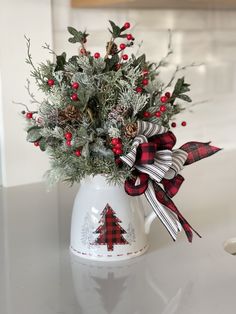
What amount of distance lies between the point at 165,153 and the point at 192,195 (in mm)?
526

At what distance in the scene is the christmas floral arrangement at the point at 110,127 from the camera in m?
0.81

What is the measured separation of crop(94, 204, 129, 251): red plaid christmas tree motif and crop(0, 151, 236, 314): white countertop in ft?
0.13

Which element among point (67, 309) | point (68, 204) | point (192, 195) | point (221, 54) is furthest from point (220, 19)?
point (67, 309)

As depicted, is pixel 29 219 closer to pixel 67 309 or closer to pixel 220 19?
pixel 67 309

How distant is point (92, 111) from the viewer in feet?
2.76

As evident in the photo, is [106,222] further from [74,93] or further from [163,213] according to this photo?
[74,93]

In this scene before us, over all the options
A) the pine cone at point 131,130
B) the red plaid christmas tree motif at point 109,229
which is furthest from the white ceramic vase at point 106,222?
the pine cone at point 131,130

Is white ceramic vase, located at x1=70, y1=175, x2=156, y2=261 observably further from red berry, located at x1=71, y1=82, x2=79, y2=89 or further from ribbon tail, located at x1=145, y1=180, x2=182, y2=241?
red berry, located at x1=71, y1=82, x2=79, y2=89

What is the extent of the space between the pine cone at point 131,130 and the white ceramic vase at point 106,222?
0.33ft

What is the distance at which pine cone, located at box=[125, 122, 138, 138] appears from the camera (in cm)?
81

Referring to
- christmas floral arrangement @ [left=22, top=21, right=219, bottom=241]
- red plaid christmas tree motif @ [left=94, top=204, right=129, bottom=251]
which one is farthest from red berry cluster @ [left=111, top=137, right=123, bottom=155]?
red plaid christmas tree motif @ [left=94, top=204, right=129, bottom=251]

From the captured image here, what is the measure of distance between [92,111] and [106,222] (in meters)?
0.18

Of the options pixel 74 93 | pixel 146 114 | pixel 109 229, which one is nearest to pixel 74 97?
pixel 74 93

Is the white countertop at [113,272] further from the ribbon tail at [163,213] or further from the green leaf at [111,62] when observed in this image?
the green leaf at [111,62]
